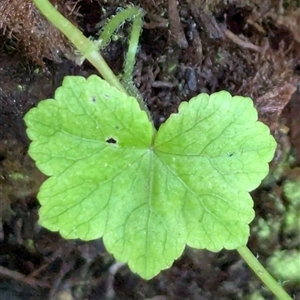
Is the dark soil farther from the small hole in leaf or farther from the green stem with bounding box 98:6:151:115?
the small hole in leaf

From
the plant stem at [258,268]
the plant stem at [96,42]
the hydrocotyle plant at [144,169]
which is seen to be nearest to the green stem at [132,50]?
the plant stem at [96,42]

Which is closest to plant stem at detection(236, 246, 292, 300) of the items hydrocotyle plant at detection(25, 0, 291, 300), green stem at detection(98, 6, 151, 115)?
hydrocotyle plant at detection(25, 0, 291, 300)

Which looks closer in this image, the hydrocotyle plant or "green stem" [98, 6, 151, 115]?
the hydrocotyle plant

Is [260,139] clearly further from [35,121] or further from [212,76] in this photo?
[35,121]

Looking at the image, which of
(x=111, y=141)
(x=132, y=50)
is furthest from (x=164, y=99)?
(x=111, y=141)

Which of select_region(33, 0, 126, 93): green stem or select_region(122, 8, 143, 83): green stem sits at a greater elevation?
select_region(33, 0, 126, 93): green stem

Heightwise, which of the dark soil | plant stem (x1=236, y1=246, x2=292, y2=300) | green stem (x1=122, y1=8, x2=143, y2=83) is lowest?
plant stem (x1=236, y1=246, x2=292, y2=300)

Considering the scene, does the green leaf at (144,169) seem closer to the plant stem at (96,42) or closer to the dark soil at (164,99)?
the plant stem at (96,42)
